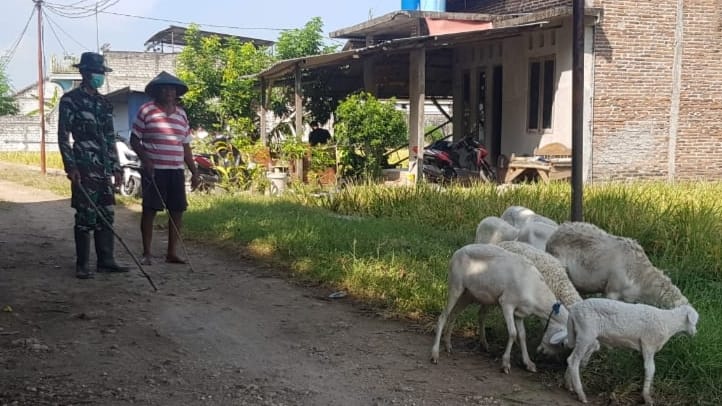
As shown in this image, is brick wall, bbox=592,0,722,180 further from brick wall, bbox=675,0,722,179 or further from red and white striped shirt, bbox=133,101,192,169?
red and white striped shirt, bbox=133,101,192,169

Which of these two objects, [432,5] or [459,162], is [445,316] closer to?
[459,162]

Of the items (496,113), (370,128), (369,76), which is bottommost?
(370,128)

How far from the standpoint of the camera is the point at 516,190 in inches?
399

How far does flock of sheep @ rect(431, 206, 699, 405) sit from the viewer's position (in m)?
4.02

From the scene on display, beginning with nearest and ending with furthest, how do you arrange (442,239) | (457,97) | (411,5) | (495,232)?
(495,232) < (442,239) < (411,5) < (457,97)

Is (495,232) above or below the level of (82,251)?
above

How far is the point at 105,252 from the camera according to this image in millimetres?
6863

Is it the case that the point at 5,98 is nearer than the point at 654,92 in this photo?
No

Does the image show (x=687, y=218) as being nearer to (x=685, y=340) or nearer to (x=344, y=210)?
(x=685, y=340)

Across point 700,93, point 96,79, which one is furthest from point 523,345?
point 700,93

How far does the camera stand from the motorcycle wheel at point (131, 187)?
48.5 ft

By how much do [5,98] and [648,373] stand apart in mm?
44249

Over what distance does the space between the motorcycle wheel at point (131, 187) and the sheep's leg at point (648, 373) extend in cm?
1239

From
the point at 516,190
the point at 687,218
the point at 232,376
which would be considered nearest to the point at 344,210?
the point at 516,190
